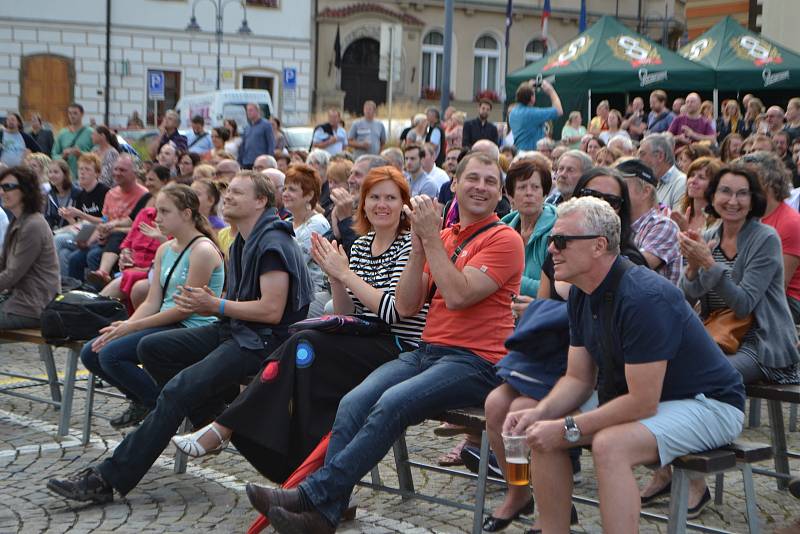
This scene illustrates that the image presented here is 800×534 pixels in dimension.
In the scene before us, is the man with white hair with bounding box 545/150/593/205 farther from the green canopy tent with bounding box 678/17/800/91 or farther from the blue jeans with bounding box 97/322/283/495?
the green canopy tent with bounding box 678/17/800/91

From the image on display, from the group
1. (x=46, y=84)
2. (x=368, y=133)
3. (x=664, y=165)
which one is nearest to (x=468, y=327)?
(x=664, y=165)

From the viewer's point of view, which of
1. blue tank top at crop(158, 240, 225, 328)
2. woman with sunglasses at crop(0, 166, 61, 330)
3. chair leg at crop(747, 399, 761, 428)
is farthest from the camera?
woman with sunglasses at crop(0, 166, 61, 330)

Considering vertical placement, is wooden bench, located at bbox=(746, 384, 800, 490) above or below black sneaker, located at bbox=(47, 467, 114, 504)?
above

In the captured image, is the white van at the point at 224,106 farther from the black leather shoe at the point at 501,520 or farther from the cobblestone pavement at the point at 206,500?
the black leather shoe at the point at 501,520

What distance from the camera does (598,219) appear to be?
13.9 feet

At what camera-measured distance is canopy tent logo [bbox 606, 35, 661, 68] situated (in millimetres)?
19156

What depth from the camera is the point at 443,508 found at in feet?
18.0

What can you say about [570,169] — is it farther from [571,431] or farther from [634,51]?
[634,51]

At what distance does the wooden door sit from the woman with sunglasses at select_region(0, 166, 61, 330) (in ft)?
97.1

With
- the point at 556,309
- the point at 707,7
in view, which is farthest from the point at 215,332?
the point at 707,7

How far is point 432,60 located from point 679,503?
1592 inches

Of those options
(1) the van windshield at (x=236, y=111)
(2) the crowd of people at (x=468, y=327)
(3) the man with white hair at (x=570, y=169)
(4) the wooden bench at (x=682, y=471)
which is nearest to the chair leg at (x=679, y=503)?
(4) the wooden bench at (x=682, y=471)

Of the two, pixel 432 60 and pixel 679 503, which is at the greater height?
pixel 432 60

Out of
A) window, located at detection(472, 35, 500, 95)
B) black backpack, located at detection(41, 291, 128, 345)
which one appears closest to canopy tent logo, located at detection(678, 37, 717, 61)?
black backpack, located at detection(41, 291, 128, 345)
